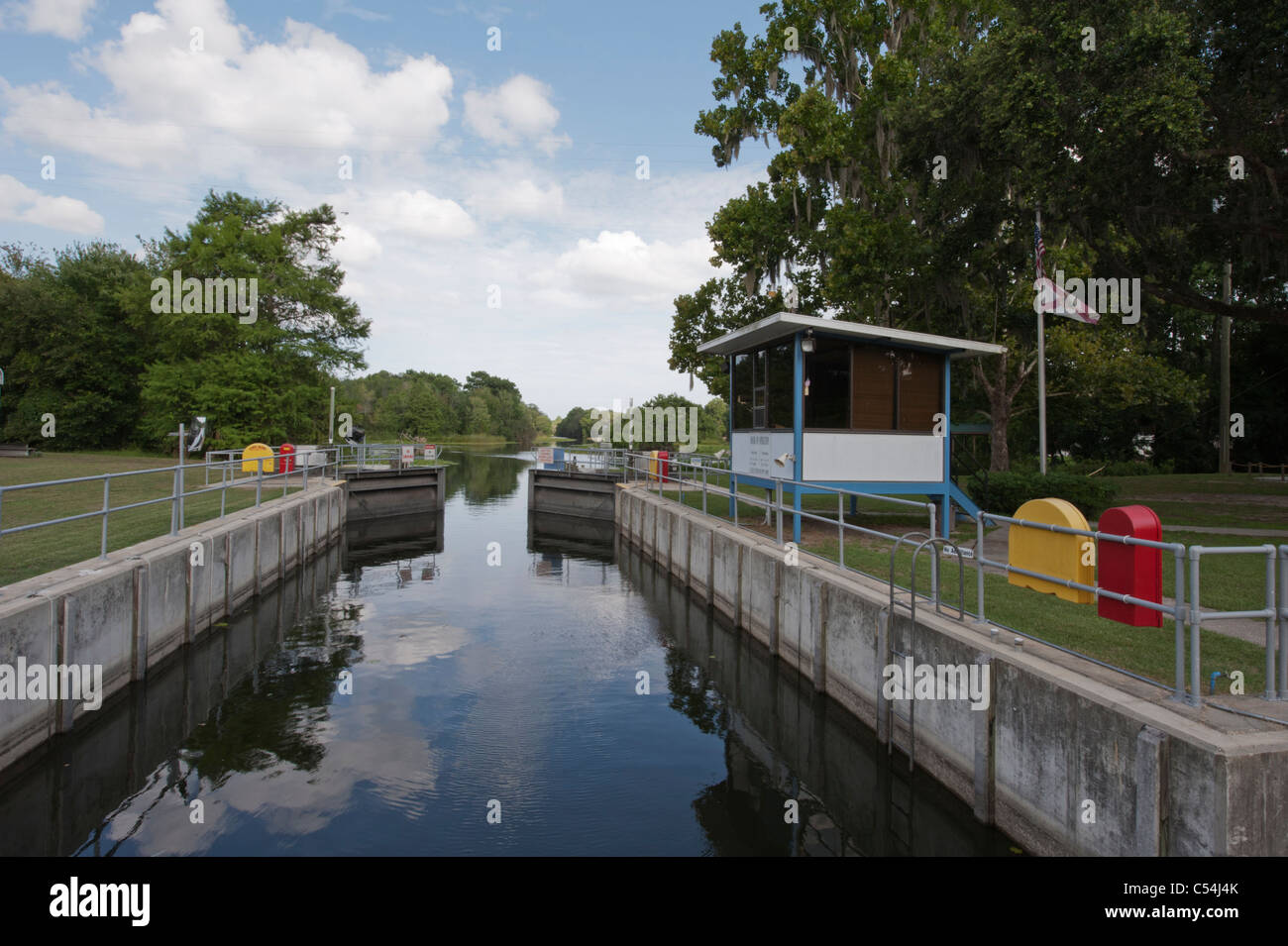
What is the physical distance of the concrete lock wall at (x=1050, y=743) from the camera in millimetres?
4180

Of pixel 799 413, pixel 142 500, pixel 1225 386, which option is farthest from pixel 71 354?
pixel 1225 386

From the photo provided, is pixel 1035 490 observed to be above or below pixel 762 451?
below

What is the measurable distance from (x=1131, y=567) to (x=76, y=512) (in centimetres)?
1868

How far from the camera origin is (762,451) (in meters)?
16.4

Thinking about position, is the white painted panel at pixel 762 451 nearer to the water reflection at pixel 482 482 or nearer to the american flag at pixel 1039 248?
the american flag at pixel 1039 248

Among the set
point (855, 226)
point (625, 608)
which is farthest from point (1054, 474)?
point (625, 608)

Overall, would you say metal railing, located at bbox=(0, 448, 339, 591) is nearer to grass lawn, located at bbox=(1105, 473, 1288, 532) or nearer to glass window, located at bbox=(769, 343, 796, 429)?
glass window, located at bbox=(769, 343, 796, 429)

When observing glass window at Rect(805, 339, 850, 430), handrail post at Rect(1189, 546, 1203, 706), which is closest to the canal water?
handrail post at Rect(1189, 546, 1203, 706)

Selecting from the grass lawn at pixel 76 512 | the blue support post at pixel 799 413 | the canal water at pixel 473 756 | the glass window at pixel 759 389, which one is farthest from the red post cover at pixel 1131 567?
the grass lawn at pixel 76 512

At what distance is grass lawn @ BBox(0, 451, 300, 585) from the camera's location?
10805mm

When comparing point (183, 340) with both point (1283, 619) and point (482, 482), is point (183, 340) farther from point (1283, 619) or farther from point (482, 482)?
point (1283, 619)

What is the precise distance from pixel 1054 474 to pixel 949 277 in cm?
566

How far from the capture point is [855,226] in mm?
22719

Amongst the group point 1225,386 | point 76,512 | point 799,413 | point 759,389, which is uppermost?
point 1225,386
